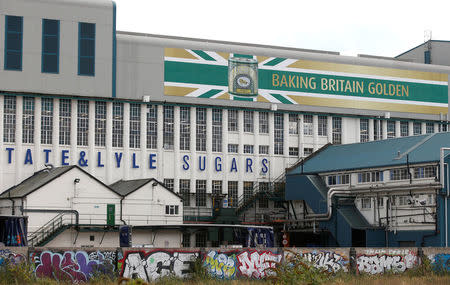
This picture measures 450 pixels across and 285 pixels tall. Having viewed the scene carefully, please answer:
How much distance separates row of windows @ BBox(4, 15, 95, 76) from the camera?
69.2m

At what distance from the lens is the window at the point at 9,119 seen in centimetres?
6856

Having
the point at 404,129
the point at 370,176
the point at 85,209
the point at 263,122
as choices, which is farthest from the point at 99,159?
the point at 404,129

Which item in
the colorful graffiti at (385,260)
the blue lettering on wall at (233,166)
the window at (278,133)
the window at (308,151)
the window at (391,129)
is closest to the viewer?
the colorful graffiti at (385,260)

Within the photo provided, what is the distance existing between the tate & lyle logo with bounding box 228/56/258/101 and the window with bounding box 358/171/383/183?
14730 millimetres

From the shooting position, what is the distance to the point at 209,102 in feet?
251

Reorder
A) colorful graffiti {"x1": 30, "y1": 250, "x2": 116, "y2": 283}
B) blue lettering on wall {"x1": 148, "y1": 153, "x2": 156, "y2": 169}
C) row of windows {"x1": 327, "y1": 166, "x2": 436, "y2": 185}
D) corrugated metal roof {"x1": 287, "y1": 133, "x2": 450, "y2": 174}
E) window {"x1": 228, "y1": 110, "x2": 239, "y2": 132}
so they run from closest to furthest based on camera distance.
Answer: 1. colorful graffiti {"x1": 30, "y1": 250, "x2": 116, "y2": 283}
2. row of windows {"x1": 327, "y1": 166, "x2": 436, "y2": 185}
3. corrugated metal roof {"x1": 287, "y1": 133, "x2": 450, "y2": 174}
4. blue lettering on wall {"x1": 148, "y1": 153, "x2": 156, "y2": 169}
5. window {"x1": 228, "y1": 110, "x2": 239, "y2": 132}

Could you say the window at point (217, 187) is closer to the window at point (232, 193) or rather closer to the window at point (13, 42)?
the window at point (232, 193)

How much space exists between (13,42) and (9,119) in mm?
7051

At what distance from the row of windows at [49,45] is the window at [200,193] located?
1502cm

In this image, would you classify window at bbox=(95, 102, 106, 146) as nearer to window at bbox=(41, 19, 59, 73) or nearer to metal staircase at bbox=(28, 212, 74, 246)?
window at bbox=(41, 19, 59, 73)

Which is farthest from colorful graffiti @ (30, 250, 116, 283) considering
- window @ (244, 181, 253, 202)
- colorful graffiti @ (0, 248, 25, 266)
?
window @ (244, 181, 253, 202)

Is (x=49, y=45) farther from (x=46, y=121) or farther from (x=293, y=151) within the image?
(x=293, y=151)

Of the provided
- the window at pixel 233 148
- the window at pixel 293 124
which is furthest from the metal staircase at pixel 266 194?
the window at pixel 293 124

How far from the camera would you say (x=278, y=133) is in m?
79.9
